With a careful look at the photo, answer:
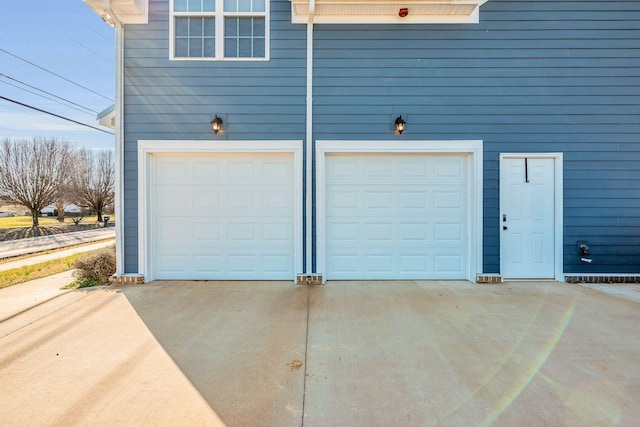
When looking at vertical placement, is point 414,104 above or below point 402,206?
above

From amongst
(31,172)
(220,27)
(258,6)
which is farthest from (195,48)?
(31,172)

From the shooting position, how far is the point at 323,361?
2.30m

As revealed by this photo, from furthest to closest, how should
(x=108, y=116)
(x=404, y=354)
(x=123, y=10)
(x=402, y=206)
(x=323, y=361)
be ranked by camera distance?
(x=108, y=116), (x=402, y=206), (x=123, y=10), (x=404, y=354), (x=323, y=361)

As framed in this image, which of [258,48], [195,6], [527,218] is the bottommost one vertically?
[527,218]

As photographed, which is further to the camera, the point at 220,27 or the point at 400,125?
the point at 220,27

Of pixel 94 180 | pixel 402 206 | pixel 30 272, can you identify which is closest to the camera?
pixel 402 206

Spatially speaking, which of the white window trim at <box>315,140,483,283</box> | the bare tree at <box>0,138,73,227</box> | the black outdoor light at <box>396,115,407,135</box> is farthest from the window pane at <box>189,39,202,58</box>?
the bare tree at <box>0,138,73,227</box>

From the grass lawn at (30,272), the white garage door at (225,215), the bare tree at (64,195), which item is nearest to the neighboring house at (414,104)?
the white garage door at (225,215)

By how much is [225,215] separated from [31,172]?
59.7 feet

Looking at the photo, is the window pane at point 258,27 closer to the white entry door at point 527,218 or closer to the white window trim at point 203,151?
the white window trim at point 203,151

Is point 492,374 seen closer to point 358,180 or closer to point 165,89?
point 358,180

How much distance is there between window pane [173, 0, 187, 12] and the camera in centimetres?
437

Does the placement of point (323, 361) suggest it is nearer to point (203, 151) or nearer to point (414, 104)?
point (203, 151)

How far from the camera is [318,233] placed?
438cm
